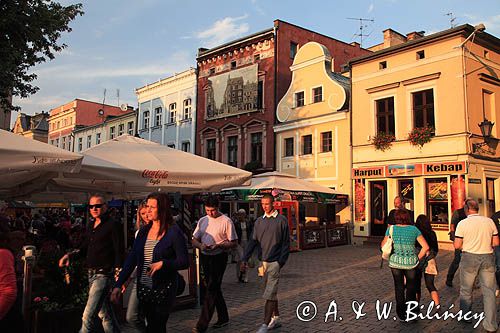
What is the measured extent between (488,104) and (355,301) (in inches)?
593

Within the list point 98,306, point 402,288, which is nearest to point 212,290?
point 98,306

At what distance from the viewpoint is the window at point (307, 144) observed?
23.4 meters

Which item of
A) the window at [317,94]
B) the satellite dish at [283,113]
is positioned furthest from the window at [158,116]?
the window at [317,94]

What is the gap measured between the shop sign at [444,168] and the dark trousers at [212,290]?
1415 centimetres

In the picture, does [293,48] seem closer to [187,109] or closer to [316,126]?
[316,126]

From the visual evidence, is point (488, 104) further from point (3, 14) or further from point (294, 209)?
point (3, 14)

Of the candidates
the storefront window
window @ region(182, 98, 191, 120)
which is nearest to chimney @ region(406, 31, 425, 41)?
the storefront window

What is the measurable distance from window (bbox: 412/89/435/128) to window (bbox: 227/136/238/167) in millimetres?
12757

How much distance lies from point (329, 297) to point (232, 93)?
21657 millimetres

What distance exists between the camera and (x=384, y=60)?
20188 mm

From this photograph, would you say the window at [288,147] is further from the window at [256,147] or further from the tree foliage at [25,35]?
the tree foliage at [25,35]

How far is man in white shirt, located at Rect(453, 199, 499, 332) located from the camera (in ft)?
19.4

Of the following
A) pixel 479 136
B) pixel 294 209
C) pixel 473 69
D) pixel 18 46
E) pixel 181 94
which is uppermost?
pixel 181 94

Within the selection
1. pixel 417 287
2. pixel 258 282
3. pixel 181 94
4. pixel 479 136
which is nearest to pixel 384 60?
pixel 479 136
